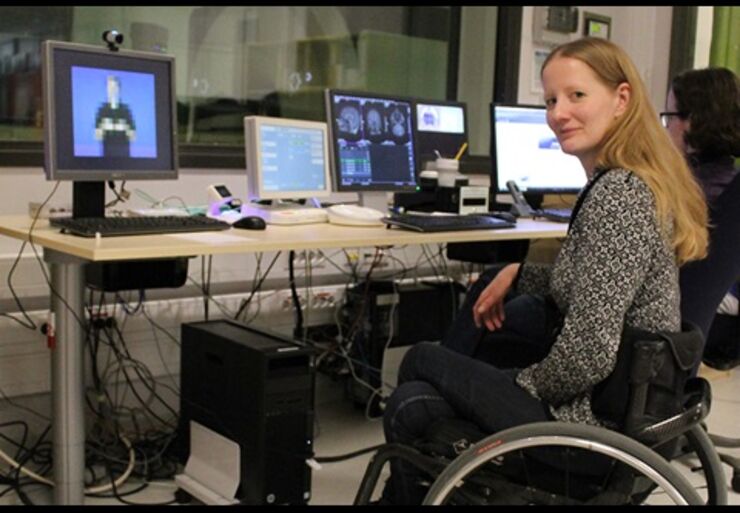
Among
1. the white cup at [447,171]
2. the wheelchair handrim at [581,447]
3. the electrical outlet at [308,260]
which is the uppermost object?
the white cup at [447,171]

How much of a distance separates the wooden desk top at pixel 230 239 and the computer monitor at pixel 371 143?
36cm

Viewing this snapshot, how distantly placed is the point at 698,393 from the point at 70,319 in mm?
1426

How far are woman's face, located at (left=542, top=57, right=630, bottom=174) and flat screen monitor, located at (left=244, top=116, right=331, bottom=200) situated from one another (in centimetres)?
111

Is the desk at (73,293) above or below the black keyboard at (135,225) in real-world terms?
below

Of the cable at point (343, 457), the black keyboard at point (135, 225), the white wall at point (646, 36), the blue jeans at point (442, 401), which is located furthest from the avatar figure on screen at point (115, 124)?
the white wall at point (646, 36)

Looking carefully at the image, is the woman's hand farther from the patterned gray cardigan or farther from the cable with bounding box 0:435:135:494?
the cable with bounding box 0:435:135:494

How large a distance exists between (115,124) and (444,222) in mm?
947

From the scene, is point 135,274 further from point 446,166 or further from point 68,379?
point 446,166

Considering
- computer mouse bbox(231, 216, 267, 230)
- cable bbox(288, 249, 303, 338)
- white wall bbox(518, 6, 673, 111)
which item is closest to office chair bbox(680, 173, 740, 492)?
computer mouse bbox(231, 216, 267, 230)

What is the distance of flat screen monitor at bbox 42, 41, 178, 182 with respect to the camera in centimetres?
207

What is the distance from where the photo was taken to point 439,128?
315cm

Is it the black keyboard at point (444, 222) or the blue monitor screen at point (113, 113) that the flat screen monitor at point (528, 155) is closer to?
the black keyboard at point (444, 222)

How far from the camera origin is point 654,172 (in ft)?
4.83

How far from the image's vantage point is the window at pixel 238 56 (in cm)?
269
